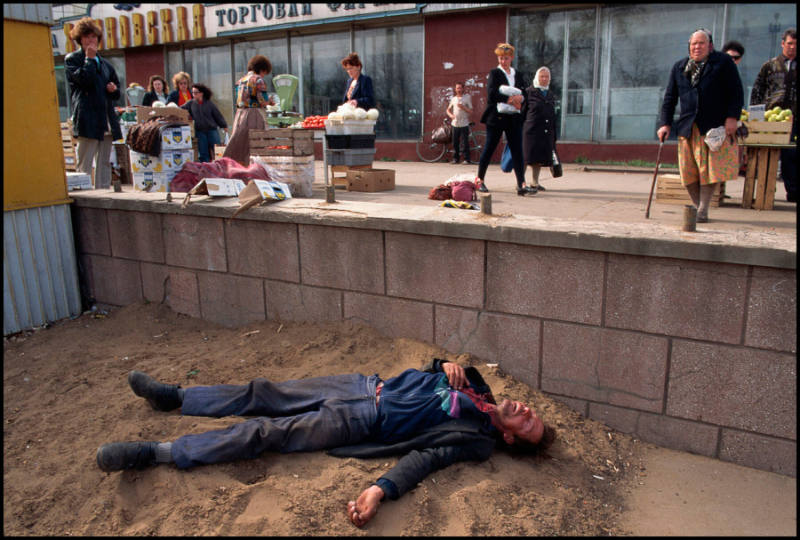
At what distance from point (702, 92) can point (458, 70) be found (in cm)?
920

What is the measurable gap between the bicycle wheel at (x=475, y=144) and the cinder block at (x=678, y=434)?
34.4ft

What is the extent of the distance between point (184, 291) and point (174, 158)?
164 centimetres

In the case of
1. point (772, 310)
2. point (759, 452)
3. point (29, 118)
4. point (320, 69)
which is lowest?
point (759, 452)

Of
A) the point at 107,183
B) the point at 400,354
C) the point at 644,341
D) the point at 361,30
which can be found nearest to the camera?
the point at 644,341

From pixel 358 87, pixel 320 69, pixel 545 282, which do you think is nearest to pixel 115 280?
pixel 358 87

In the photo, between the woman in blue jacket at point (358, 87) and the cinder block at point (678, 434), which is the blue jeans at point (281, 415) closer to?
the cinder block at point (678, 434)

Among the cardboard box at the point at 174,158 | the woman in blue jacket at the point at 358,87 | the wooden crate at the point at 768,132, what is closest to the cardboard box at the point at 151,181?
the cardboard box at the point at 174,158

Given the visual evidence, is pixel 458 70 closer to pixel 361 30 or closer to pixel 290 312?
pixel 361 30

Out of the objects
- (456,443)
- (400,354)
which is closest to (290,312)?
(400,354)

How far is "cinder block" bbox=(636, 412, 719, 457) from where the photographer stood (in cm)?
345

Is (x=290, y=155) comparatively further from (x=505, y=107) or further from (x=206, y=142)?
(x=206, y=142)

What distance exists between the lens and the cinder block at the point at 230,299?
4.98 meters

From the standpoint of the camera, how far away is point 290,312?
4.82m

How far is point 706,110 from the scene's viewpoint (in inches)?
188
